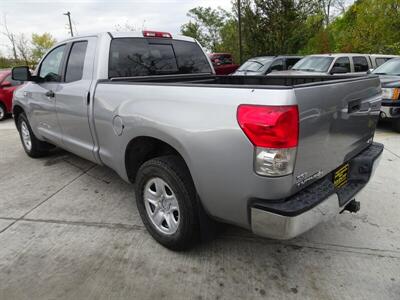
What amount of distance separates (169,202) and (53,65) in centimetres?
278

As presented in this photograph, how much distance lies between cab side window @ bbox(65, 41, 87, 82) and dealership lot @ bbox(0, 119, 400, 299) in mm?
1428

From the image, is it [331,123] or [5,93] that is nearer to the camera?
[331,123]

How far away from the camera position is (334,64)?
9.80 meters

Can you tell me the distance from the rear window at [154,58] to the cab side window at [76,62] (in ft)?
1.47

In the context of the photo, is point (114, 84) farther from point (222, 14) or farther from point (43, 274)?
point (222, 14)

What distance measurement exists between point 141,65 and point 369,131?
238 cm

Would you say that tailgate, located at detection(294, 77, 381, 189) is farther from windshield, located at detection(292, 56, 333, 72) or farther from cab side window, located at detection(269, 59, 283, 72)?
cab side window, located at detection(269, 59, 283, 72)

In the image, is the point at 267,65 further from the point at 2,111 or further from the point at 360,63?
the point at 2,111

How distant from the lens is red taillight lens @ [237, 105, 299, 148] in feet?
6.24

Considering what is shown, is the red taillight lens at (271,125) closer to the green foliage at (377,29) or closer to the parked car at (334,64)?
the parked car at (334,64)

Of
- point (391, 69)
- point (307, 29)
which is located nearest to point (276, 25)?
point (307, 29)

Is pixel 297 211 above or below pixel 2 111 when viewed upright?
above

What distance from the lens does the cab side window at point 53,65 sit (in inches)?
165

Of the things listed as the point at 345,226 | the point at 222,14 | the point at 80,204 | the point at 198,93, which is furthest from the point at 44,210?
the point at 222,14
